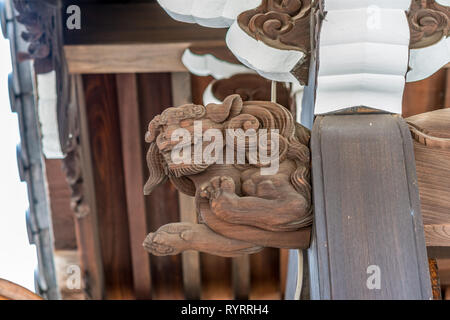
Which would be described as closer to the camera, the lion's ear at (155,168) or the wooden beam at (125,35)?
the lion's ear at (155,168)

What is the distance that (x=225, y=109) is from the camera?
1.09 meters

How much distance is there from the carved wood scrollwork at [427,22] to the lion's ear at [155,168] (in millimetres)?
520

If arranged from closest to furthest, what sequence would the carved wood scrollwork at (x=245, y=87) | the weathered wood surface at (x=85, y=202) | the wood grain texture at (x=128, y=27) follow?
1. the wood grain texture at (x=128, y=27)
2. the carved wood scrollwork at (x=245, y=87)
3. the weathered wood surface at (x=85, y=202)

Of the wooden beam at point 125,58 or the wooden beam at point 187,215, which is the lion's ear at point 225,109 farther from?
the wooden beam at point 187,215

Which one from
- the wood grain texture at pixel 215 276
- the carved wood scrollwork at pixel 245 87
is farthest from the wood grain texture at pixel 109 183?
the carved wood scrollwork at pixel 245 87

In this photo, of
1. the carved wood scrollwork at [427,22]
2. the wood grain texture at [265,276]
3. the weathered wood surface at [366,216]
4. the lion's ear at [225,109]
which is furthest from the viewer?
the wood grain texture at [265,276]

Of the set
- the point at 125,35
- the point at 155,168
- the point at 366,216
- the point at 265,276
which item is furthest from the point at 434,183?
the point at 265,276

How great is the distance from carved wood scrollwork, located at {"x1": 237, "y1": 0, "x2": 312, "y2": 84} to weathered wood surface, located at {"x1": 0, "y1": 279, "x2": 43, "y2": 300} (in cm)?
63

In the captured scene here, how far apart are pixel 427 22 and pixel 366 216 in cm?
42

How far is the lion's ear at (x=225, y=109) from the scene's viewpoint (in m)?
A: 1.09

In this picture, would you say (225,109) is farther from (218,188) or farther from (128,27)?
(128,27)

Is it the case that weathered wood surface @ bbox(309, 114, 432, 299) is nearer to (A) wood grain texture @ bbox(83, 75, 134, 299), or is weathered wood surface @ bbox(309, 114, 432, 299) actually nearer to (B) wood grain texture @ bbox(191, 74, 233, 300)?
(A) wood grain texture @ bbox(83, 75, 134, 299)

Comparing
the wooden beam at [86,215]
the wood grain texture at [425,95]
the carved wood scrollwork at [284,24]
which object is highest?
the carved wood scrollwork at [284,24]

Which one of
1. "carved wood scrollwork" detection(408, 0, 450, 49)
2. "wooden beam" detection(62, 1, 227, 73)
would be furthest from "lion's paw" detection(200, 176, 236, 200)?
"wooden beam" detection(62, 1, 227, 73)
